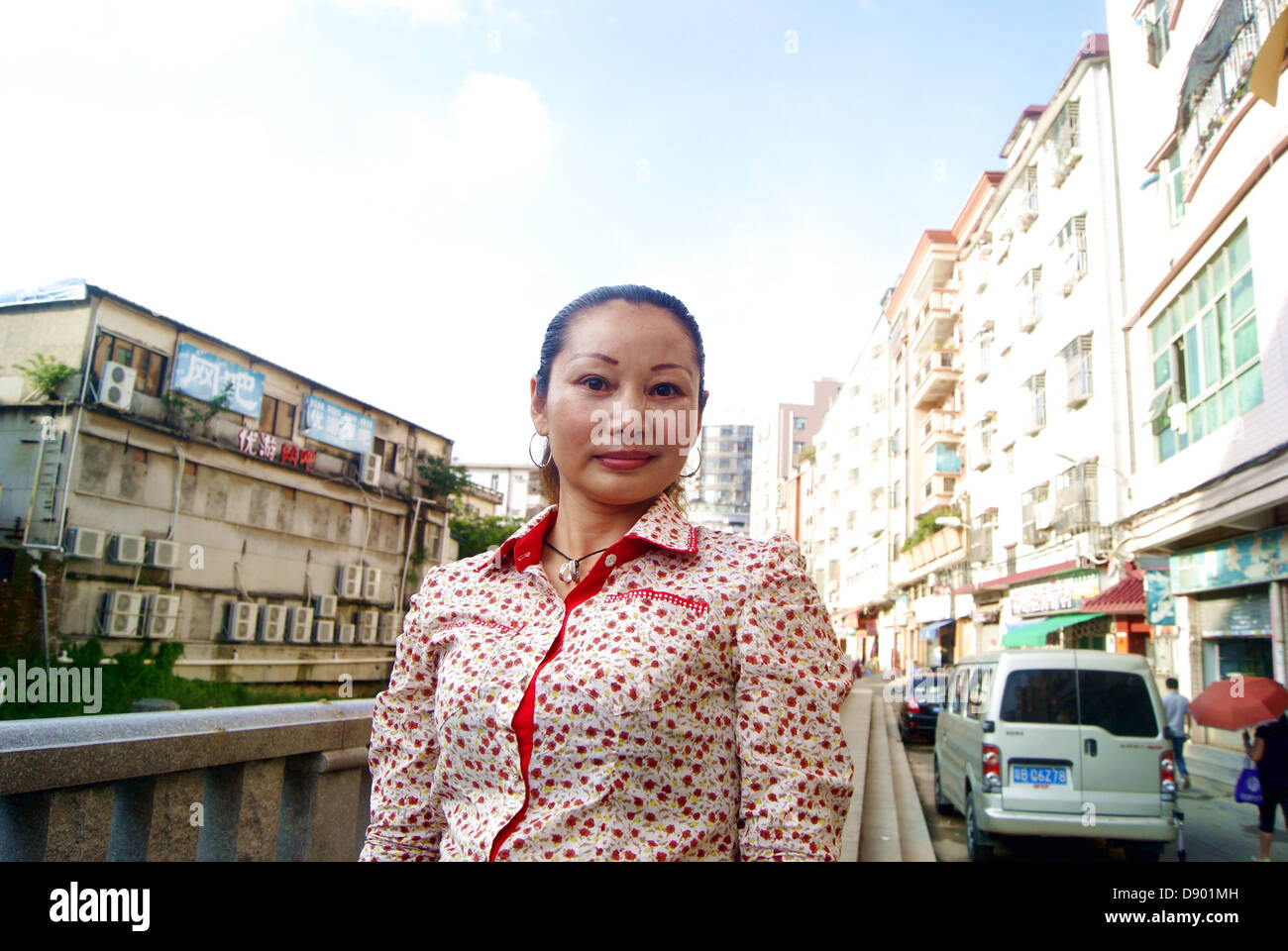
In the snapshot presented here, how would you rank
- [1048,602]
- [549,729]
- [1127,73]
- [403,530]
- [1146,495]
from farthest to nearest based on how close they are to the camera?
[403,530], [1048,602], [1127,73], [1146,495], [549,729]

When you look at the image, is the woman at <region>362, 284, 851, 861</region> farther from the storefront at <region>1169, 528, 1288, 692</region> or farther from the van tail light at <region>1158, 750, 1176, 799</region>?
the storefront at <region>1169, 528, 1288, 692</region>

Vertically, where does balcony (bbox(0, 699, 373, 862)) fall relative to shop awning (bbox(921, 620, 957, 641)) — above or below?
below

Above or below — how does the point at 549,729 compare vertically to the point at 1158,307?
below

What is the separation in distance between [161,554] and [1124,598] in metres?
22.0

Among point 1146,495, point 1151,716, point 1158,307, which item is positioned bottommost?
point 1151,716

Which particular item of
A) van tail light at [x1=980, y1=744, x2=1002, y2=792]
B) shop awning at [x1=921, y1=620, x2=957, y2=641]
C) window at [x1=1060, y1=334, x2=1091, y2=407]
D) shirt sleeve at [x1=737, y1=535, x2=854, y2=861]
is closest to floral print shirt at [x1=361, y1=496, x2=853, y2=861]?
shirt sleeve at [x1=737, y1=535, x2=854, y2=861]

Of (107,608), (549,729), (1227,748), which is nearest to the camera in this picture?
(549,729)

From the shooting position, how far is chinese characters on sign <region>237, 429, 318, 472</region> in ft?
82.5

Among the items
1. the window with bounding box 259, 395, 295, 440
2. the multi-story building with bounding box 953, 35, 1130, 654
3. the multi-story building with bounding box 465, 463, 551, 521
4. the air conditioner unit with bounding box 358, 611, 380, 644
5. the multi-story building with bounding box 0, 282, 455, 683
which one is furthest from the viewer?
the multi-story building with bounding box 465, 463, 551, 521

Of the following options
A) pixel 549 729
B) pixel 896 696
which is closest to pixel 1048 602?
pixel 896 696

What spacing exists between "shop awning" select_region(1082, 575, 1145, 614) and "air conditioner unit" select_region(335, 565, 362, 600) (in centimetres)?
2197
